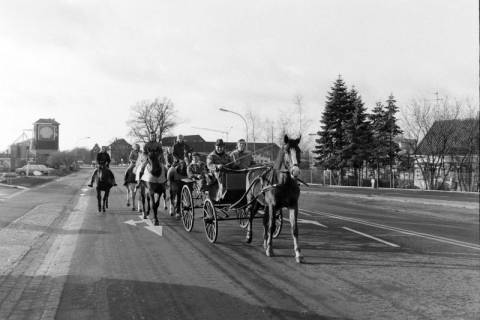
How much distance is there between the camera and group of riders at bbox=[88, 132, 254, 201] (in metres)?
10.3

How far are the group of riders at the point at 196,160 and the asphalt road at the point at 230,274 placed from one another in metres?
1.38

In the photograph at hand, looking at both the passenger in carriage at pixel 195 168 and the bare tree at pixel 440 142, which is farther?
the bare tree at pixel 440 142

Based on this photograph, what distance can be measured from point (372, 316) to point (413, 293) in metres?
1.23

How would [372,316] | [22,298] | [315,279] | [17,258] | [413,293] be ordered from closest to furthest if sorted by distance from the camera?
[372,316] → [22,298] → [413,293] → [315,279] → [17,258]

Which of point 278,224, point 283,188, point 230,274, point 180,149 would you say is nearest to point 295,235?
point 283,188

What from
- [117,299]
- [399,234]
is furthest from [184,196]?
[117,299]

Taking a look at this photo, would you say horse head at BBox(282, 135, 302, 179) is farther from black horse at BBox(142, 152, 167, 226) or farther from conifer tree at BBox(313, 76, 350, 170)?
conifer tree at BBox(313, 76, 350, 170)

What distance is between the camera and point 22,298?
18.6 ft

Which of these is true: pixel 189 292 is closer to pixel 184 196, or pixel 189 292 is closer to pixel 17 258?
pixel 17 258

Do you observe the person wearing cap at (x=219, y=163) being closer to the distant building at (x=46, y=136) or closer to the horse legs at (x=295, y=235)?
the horse legs at (x=295, y=235)

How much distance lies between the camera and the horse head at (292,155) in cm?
762

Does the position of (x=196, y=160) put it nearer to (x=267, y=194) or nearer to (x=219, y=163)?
(x=219, y=163)

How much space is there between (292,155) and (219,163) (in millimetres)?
3261

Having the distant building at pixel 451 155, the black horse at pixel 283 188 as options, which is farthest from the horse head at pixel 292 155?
the distant building at pixel 451 155
